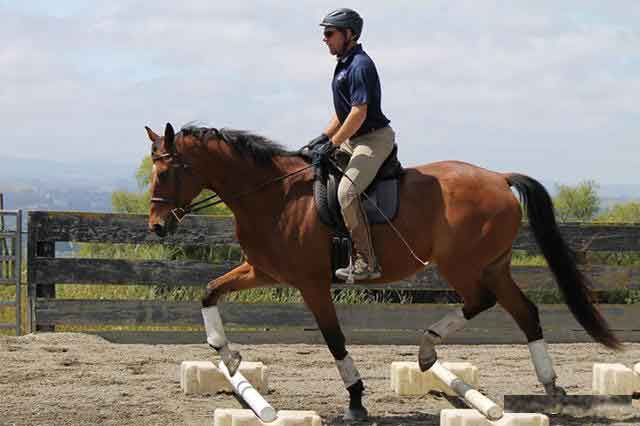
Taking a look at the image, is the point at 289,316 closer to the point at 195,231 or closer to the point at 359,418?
the point at 195,231

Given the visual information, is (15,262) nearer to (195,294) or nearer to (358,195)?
(195,294)

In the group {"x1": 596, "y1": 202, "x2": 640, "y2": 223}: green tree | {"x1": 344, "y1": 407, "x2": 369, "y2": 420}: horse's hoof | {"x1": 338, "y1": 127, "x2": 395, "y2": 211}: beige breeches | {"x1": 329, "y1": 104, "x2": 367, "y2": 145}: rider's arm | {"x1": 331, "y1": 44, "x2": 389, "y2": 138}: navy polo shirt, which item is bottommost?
{"x1": 344, "y1": 407, "x2": 369, "y2": 420}: horse's hoof

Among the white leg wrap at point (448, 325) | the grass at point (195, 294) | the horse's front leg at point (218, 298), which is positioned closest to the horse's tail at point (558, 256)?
the white leg wrap at point (448, 325)

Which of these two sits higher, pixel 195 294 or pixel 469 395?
pixel 195 294

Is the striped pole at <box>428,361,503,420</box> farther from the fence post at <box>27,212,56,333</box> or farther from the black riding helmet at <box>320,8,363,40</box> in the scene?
the fence post at <box>27,212,56,333</box>

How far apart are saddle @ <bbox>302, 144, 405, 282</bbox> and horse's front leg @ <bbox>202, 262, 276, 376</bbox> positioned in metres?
0.57

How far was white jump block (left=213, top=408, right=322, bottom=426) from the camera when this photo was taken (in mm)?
5227

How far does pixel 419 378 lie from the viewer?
6930 millimetres

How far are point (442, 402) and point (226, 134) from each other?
99.5 inches

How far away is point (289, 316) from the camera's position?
945 centimetres

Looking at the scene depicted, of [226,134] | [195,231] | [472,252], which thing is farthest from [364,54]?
[195,231]

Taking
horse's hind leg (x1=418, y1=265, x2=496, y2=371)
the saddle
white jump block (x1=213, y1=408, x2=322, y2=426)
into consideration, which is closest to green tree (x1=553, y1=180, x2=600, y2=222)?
horse's hind leg (x1=418, y1=265, x2=496, y2=371)

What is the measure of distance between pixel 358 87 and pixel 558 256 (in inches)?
79.8

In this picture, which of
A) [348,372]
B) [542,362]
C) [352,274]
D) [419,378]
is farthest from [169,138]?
[542,362]
